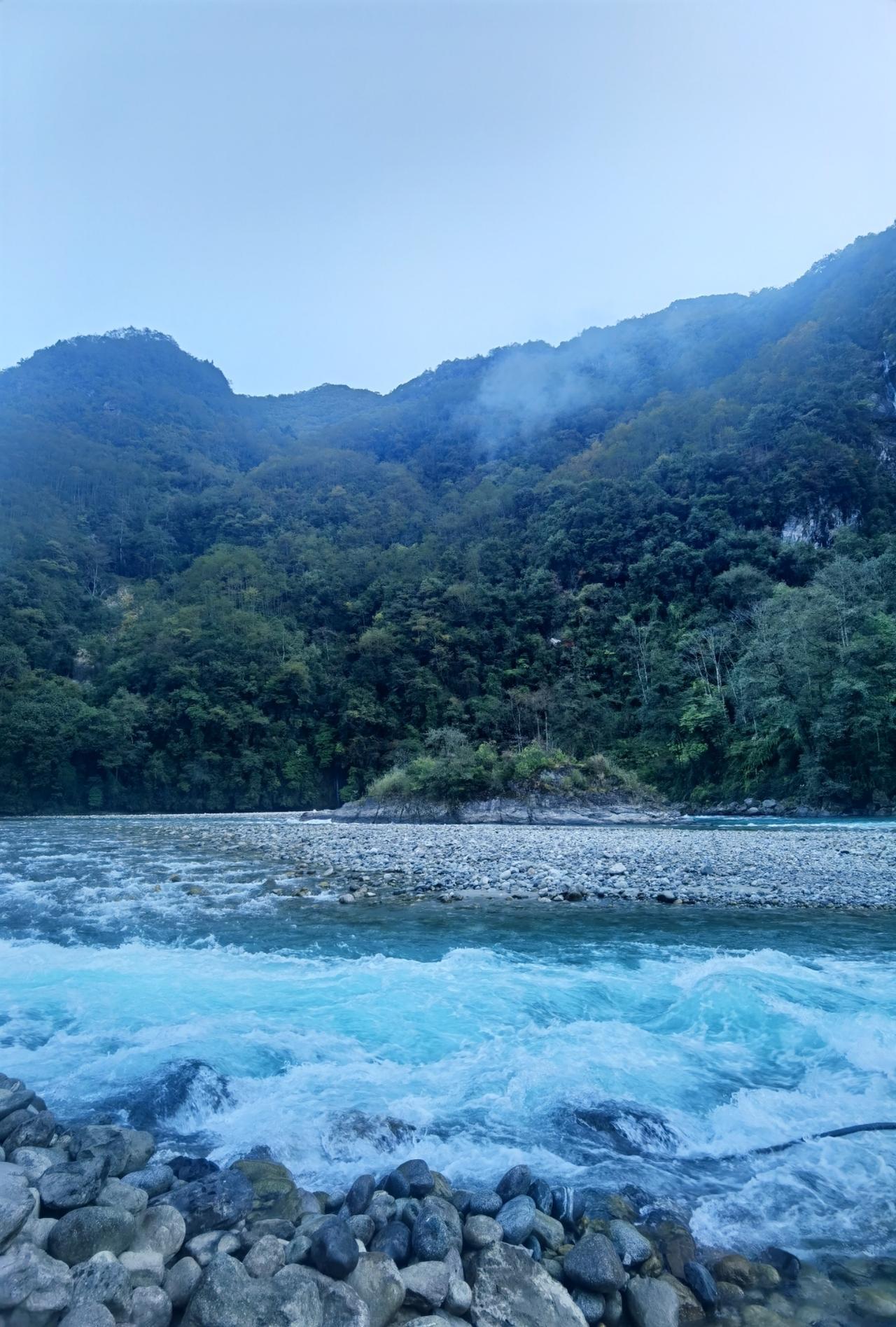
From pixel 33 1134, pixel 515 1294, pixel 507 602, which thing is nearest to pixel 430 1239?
pixel 515 1294

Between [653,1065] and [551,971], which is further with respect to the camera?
[551,971]

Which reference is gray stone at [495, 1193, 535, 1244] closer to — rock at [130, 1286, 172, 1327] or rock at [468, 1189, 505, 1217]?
rock at [468, 1189, 505, 1217]

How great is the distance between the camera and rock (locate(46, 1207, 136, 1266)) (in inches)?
95.6

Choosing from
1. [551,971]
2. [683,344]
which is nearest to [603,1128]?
[551,971]

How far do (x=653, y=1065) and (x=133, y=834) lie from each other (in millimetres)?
22482

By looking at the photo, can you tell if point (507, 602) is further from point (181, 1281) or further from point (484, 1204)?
point (181, 1281)

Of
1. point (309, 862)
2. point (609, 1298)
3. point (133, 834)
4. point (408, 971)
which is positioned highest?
point (609, 1298)

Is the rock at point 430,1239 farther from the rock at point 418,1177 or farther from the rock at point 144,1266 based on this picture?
the rock at point 144,1266

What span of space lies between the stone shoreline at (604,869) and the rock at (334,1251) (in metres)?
7.54

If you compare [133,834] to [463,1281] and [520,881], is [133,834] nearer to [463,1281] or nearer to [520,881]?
[520,881]

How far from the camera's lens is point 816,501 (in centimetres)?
5241

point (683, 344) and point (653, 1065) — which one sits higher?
point (683, 344)

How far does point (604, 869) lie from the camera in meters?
11.8

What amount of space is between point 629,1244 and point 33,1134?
3.12m
